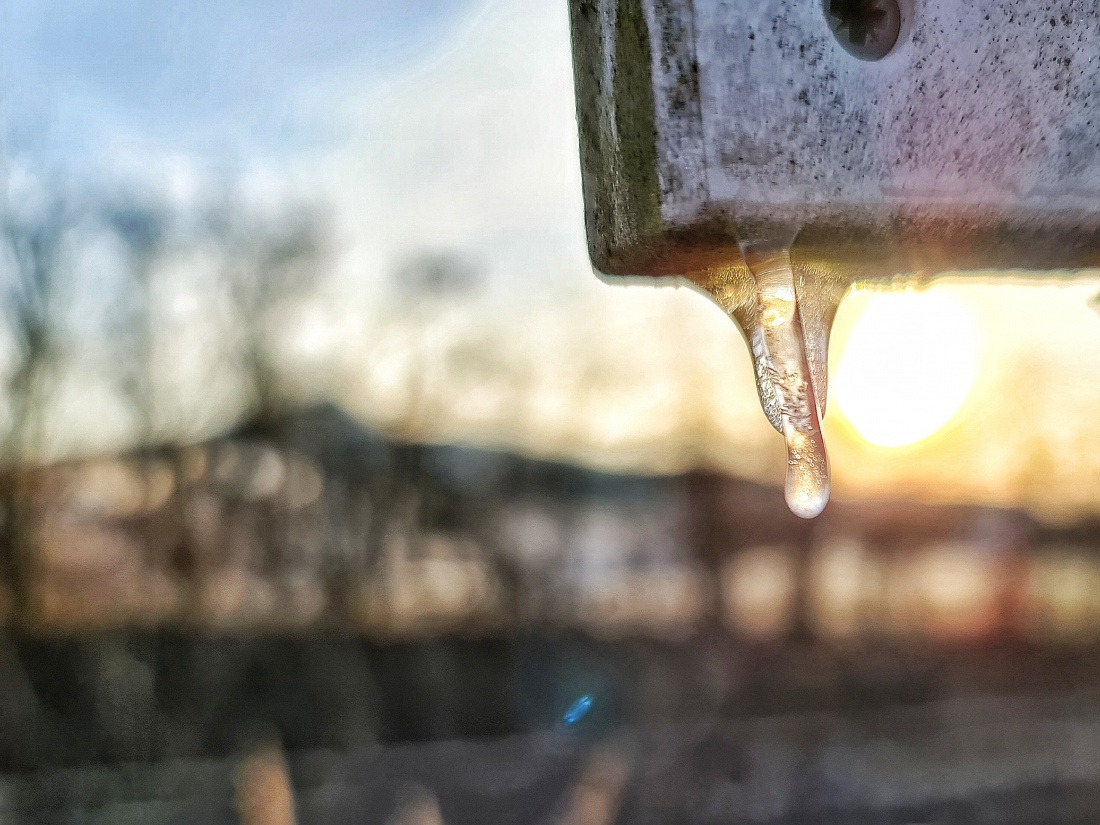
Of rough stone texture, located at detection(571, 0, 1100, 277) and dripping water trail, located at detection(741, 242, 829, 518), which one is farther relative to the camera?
dripping water trail, located at detection(741, 242, 829, 518)

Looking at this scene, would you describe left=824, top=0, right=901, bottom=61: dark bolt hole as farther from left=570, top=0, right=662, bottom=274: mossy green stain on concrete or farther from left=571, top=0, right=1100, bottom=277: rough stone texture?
left=570, top=0, right=662, bottom=274: mossy green stain on concrete

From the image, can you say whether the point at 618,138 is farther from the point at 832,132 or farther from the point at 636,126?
the point at 832,132

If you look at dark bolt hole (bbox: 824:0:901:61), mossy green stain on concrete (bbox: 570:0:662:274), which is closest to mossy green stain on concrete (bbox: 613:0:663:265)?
mossy green stain on concrete (bbox: 570:0:662:274)

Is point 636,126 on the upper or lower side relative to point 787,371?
upper

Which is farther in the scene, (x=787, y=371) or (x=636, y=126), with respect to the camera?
(x=787, y=371)

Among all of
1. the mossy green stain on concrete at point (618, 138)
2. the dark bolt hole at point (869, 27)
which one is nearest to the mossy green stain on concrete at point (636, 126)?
the mossy green stain on concrete at point (618, 138)

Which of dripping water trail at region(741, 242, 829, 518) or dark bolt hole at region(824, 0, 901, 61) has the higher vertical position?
dark bolt hole at region(824, 0, 901, 61)

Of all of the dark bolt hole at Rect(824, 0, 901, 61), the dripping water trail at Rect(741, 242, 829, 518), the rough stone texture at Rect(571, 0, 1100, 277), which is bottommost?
the dripping water trail at Rect(741, 242, 829, 518)

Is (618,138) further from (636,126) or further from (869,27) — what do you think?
(869,27)

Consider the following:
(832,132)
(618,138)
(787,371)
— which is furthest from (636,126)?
(787,371)
